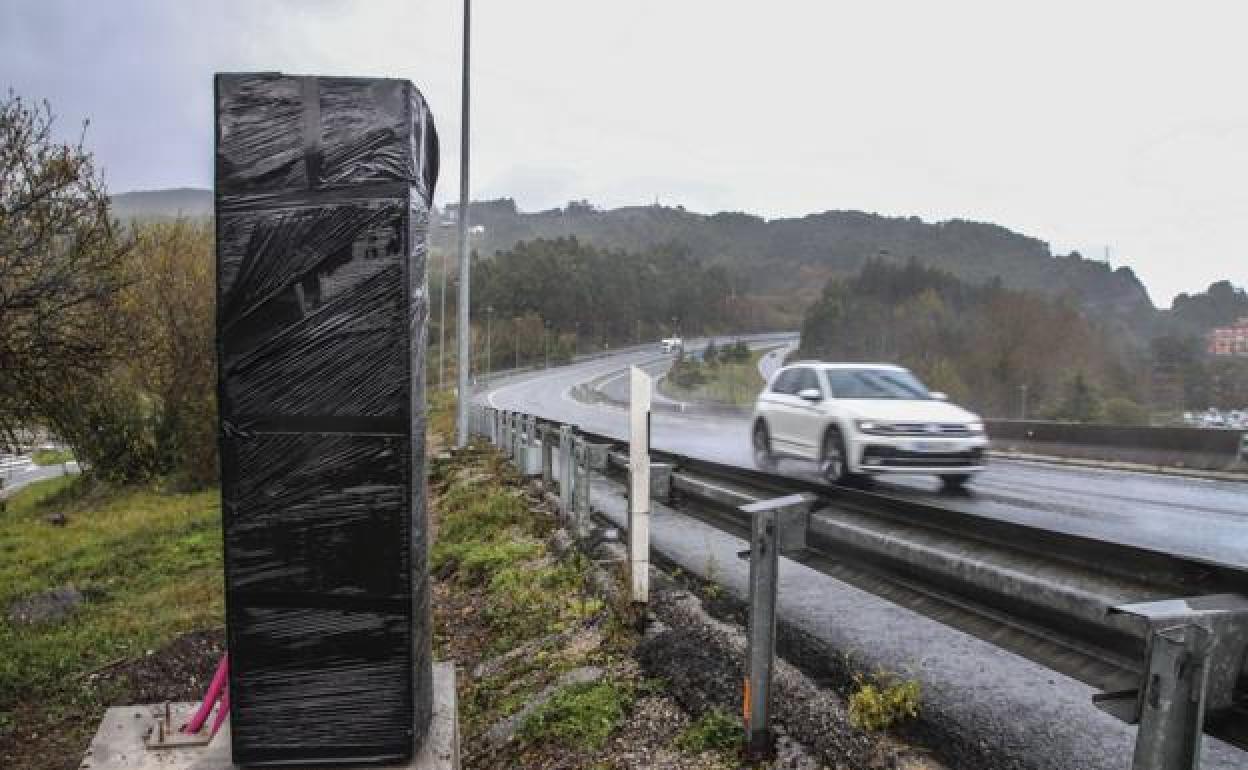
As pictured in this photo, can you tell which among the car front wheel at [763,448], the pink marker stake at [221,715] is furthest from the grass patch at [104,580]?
the car front wheel at [763,448]

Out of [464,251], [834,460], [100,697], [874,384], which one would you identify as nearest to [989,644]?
[100,697]

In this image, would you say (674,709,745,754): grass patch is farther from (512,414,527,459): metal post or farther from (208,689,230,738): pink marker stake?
(512,414,527,459): metal post

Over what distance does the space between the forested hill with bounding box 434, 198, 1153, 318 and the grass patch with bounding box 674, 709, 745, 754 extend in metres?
86.0

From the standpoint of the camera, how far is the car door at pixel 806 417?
13164 mm

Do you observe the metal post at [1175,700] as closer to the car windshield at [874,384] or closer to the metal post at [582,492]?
the metal post at [582,492]

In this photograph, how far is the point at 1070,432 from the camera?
73.6ft

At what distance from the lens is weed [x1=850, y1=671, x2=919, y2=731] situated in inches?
150

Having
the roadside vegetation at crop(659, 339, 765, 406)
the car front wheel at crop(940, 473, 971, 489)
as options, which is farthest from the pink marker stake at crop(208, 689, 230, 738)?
the roadside vegetation at crop(659, 339, 765, 406)

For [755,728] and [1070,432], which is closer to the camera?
[755,728]

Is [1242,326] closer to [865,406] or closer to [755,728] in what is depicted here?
[865,406]

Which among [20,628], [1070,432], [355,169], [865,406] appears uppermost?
[355,169]

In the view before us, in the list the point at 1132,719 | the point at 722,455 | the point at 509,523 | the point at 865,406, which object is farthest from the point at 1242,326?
the point at 1132,719

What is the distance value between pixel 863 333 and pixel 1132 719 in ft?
267

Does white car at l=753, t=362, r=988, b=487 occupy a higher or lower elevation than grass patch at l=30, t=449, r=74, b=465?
higher
